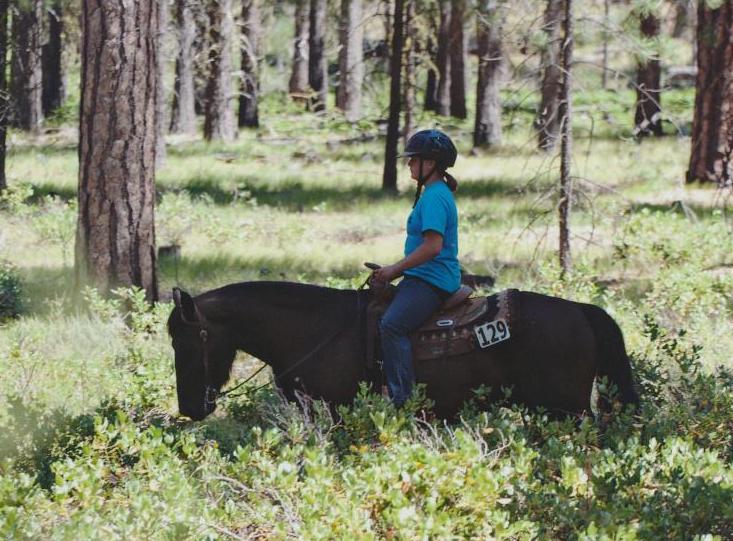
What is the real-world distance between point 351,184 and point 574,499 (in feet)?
64.6

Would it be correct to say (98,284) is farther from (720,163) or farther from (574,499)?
(720,163)

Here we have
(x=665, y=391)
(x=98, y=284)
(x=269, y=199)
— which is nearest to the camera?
(x=665, y=391)

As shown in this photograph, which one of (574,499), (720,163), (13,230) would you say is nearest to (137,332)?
(574,499)

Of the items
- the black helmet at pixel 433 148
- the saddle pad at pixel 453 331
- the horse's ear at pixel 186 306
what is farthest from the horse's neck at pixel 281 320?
the black helmet at pixel 433 148

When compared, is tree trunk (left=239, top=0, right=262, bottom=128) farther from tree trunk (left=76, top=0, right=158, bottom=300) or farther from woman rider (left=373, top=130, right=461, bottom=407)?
woman rider (left=373, top=130, right=461, bottom=407)

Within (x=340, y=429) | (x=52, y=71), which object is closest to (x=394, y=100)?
(x=340, y=429)

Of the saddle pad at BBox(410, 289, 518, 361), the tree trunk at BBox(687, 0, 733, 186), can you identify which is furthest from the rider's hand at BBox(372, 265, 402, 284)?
the tree trunk at BBox(687, 0, 733, 186)

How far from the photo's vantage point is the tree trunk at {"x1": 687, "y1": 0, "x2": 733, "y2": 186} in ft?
A: 66.6

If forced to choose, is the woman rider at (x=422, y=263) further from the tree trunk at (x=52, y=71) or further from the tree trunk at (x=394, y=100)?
the tree trunk at (x=52, y=71)

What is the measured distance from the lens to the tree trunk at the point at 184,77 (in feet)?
101

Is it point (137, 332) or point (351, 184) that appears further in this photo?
→ point (351, 184)

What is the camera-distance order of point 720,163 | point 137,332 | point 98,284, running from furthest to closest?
1. point 720,163
2. point 98,284
3. point 137,332

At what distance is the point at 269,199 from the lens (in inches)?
904

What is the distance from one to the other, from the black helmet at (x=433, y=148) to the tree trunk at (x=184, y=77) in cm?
2184
